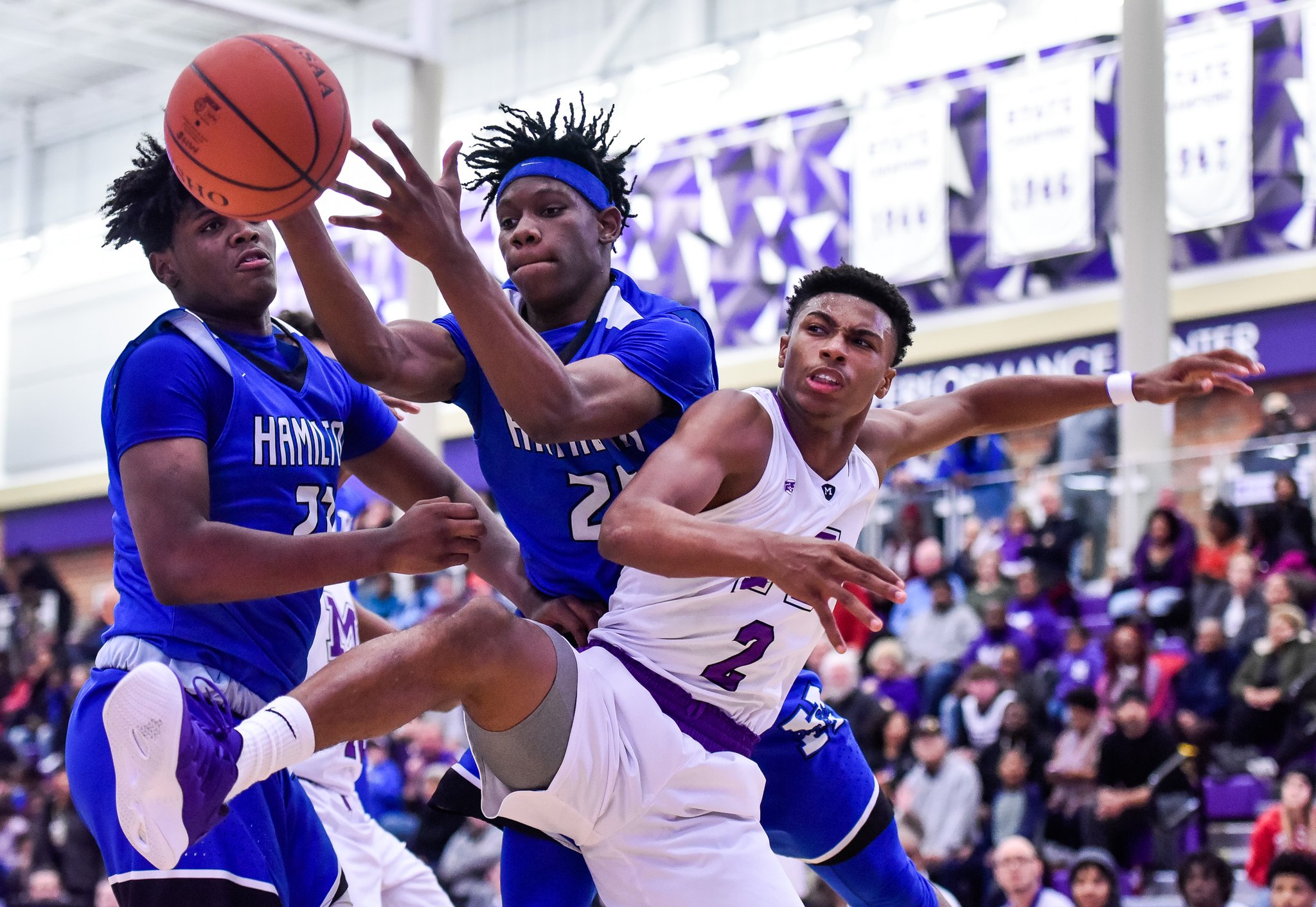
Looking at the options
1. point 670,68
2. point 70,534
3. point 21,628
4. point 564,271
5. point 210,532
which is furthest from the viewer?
point 70,534

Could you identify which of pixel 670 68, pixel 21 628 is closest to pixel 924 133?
pixel 670 68

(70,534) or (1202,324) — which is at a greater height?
(1202,324)

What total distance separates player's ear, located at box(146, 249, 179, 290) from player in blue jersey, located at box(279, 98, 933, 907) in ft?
1.01

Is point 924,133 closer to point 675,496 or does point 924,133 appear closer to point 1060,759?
point 1060,759

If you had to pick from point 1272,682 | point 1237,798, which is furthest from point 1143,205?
point 1237,798

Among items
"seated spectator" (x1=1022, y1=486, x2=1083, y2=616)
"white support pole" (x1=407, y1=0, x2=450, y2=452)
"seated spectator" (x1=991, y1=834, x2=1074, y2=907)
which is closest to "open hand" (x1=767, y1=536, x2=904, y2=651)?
"seated spectator" (x1=991, y1=834, x2=1074, y2=907)

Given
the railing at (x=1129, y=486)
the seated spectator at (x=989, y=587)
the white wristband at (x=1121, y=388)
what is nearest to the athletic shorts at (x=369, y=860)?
the white wristband at (x=1121, y=388)

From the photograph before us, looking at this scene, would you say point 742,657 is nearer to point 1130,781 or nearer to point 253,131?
point 253,131

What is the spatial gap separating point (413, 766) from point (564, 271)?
8.73 metres

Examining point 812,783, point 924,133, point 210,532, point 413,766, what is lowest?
point 413,766

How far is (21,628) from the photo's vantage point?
19.1 meters

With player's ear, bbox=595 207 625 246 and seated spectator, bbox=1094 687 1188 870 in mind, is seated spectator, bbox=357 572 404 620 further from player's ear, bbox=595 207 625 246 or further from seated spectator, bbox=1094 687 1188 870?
player's ear, bbox=595 207 625 246

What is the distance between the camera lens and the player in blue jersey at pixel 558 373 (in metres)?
3.92

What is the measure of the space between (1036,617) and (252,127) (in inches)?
345
